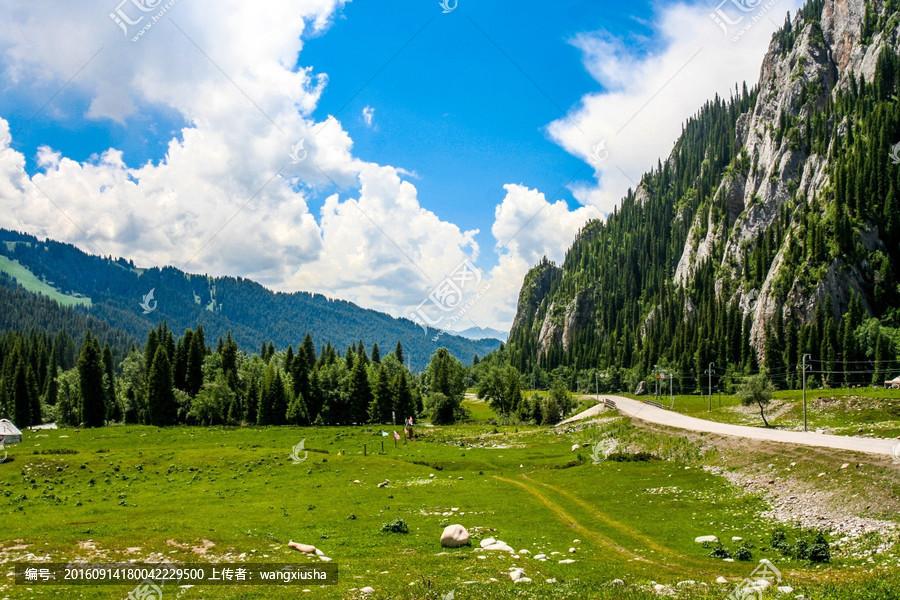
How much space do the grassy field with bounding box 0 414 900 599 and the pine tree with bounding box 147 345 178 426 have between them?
4446 centimetres

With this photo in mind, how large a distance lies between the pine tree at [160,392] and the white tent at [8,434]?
28.7 metres

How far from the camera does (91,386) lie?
124 meters

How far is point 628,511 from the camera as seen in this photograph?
36.3 meters

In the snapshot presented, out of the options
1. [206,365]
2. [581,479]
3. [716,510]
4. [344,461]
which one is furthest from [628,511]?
[206,365]

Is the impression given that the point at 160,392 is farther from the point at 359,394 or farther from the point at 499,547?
the point at 499,547

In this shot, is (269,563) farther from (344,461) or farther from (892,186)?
(892,186)

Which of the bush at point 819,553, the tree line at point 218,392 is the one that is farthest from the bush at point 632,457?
the tree line at point 218,392

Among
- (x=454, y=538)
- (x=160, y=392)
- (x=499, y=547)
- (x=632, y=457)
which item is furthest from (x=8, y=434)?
(x=499, y=547)

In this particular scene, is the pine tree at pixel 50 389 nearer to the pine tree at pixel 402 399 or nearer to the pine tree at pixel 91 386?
the pine tree at pixel 91 386

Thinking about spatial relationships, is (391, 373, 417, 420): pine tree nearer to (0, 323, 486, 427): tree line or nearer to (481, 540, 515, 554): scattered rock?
(0, 323, 486, 427): tree line

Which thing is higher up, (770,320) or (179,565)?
(770,320)

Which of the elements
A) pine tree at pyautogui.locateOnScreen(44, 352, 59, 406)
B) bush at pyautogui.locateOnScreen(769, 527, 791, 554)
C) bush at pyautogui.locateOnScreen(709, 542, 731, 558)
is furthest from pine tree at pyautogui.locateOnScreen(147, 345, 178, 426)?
bush at pyautogui.locateOnScreen(769, 527, 791, 554)

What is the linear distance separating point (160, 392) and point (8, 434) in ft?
105

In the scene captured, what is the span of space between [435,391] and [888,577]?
413 ft
